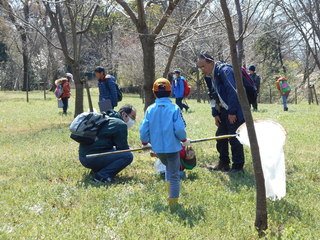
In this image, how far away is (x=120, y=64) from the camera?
1612 inches

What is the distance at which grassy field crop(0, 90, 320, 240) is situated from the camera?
3.98m

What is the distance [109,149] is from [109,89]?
340 cm

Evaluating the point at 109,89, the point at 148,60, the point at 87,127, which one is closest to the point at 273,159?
the point at 87,127

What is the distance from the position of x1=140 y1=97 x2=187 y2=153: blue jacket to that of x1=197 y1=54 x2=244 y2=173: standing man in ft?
4.61

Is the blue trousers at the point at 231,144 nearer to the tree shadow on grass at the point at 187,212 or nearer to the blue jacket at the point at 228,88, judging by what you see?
the blue jacket at the point at 228,88

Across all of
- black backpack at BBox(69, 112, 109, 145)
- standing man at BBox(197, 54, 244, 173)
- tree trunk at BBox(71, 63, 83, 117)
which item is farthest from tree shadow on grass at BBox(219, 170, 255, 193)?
tree trunk at BBox(71, 63, 83, 117)

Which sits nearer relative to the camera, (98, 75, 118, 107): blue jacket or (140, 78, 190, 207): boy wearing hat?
(140, 78, 190, 207): boy wearing hat

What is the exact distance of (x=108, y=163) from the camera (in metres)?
6.00

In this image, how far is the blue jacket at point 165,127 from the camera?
4625 mm

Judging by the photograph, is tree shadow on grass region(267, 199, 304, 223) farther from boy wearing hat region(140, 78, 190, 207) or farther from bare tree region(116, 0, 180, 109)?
bare tree region(116, 0, 180, 109)

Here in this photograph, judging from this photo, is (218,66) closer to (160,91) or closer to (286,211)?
(160,91)

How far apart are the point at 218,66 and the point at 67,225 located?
3.07 m

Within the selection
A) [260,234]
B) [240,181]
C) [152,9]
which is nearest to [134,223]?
[260,234]

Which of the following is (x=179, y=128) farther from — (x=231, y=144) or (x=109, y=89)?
(x=109, y=89)
